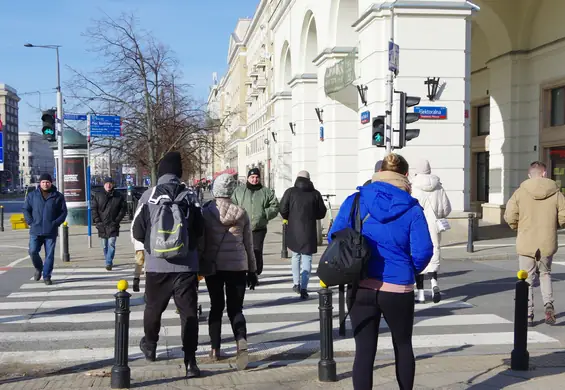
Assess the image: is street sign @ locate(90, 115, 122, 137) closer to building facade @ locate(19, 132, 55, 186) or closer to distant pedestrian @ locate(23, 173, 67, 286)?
distant pedestrian @ locate(23, 173, 67, 286)

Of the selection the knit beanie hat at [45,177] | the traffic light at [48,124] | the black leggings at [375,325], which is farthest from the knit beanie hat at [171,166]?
the traffic light at [48,124]

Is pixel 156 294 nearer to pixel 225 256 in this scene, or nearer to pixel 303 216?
pixel 225 256

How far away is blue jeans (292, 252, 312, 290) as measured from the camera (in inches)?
353

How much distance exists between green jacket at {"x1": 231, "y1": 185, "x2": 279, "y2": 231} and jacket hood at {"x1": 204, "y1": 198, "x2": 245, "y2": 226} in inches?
118

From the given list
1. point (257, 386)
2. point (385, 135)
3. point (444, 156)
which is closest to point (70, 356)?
point (257, 386)

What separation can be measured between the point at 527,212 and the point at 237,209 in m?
3.53

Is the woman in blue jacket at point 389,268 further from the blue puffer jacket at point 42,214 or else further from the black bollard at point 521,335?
the blue puffer jacket at point 42,214

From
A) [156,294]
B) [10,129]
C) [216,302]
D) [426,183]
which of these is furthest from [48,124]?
[10,129]

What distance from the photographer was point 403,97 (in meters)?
13.5

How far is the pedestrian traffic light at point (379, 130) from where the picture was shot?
14.0m

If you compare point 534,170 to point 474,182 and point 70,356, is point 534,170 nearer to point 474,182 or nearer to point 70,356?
point 70,356

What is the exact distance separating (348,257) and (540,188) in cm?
412

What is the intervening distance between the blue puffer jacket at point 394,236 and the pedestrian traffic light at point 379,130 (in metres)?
10.1

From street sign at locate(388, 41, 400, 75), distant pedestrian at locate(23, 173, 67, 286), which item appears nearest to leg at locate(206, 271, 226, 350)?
distant pedestrian at locate(23, 173, 67, 286)
